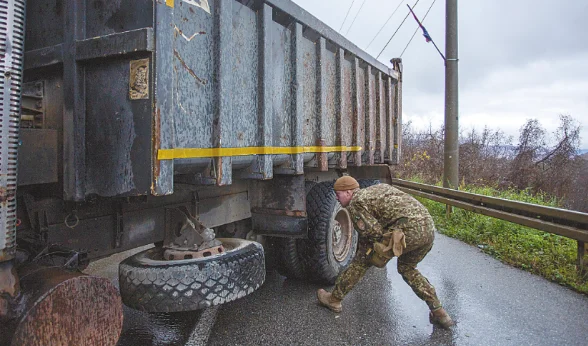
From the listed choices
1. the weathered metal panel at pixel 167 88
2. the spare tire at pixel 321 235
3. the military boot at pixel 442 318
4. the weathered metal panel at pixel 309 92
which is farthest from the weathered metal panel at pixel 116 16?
the military boot at pixel 442 318

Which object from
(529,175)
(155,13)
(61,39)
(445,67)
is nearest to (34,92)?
(61,39)

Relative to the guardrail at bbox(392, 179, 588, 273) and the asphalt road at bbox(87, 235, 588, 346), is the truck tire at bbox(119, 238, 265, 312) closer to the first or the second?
the asphalt road at bbox(87, 235, 588, 346)

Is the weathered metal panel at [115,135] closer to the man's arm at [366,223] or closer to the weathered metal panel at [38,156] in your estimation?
the weathered metal panel at [38,156]

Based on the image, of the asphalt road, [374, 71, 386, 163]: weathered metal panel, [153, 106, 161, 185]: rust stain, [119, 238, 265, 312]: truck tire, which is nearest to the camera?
[153, 106, 161, 185]: rust stain

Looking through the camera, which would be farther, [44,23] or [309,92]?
[309,92]

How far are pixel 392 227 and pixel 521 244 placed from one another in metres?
3.17

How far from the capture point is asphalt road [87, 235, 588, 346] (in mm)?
3184

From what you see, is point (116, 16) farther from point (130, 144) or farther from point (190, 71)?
point (130, 144)

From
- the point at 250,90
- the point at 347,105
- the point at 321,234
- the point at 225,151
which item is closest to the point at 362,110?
the point at 347,105

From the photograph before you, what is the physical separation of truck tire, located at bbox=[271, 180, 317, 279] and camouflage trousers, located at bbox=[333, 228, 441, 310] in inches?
27.0

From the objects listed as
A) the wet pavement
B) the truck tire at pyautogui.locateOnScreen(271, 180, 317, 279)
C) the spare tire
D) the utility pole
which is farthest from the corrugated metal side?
the utility pole

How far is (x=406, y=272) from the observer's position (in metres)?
3.65

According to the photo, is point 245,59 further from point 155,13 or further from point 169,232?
point 169,232

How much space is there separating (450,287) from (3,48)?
432cm
